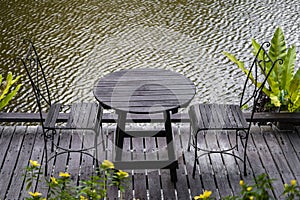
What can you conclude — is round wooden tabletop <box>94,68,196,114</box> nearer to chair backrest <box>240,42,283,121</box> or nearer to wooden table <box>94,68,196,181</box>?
wooden table <box>94,68,196,181</box>

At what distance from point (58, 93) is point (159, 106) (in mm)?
2025

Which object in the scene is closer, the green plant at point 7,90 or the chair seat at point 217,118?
the chair seat at point 217,118

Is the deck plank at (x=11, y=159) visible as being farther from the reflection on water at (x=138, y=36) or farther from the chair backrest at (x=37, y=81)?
the reflection on water at (x=138, y=36)

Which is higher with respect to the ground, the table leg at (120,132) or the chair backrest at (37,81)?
the chair backrest at (37,81)

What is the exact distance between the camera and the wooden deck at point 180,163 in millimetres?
3232

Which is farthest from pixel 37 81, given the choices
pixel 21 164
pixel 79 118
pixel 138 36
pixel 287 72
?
pixel 138 36

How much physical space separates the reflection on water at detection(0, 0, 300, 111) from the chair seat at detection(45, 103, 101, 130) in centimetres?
134

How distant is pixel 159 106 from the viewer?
309 centimetres

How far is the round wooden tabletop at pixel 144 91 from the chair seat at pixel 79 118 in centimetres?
18

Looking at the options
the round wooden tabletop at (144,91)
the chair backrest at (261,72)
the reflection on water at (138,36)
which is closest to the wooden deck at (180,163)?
the chair backrest at (261,72)

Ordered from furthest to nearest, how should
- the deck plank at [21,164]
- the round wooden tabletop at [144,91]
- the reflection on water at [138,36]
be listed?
1. the reflection on water at [138,36]
2. the deck plank at [21,164]
3. the round wooden tabletop at [144,91]

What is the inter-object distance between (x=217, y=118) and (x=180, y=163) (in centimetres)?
44

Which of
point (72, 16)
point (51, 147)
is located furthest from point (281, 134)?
point (72, 16)

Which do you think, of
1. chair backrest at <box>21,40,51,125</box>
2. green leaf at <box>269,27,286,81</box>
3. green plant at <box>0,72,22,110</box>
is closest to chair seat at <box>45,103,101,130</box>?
chair backrest at <box>21,40,51,125</box>
